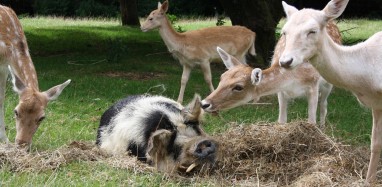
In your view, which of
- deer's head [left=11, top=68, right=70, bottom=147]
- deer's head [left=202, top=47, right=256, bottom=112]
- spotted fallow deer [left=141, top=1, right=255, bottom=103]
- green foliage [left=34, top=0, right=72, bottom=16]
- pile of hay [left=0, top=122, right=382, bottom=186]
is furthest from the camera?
green foliage [left=34, top=0, right=72, bottom=16]

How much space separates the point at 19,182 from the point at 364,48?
10.4ft

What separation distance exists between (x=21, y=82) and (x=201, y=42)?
5406mm

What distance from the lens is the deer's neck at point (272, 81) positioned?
725 centimetres

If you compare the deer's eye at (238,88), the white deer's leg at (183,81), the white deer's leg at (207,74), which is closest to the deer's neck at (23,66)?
the deer's eye at (238,88)

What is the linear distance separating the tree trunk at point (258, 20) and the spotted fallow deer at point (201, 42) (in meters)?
2.19

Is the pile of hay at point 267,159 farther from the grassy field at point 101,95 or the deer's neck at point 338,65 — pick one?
the deer's neck at point 338,65

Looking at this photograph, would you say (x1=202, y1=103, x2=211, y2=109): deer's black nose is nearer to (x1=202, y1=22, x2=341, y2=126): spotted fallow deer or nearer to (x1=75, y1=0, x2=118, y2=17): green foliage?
(x1=202, y1=22, x2=341, y2=126): spotted fallow deer

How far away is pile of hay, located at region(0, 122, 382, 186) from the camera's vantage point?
19.6 ft

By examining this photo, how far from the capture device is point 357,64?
5770 mm

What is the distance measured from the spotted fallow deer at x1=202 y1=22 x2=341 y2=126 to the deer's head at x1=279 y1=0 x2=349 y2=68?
137cm

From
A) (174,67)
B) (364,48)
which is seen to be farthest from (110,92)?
(364,48)

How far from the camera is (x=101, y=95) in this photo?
1075 cm

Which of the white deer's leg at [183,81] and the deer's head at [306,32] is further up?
the deer's head at [306,32]

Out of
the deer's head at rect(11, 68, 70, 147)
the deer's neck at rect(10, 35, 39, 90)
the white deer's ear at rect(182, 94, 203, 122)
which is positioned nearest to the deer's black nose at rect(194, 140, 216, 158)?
the white deer's ear at rect(182, 94, 203, 122)
